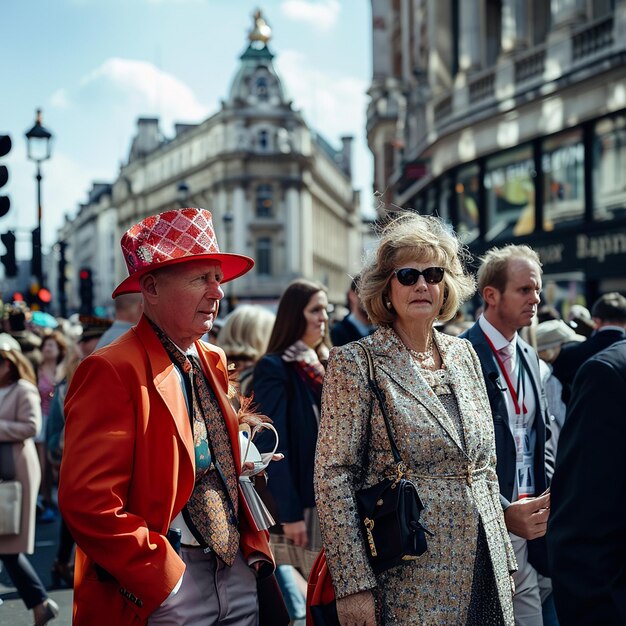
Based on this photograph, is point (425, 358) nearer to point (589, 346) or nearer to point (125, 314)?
point (589, 346)

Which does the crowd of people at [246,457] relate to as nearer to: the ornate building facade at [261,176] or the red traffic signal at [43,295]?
the red traffic signal at [43,295]

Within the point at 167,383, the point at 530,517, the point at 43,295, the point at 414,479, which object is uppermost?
the point at 43,295

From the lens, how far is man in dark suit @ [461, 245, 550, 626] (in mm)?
4348

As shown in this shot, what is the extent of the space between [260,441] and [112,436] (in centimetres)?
234

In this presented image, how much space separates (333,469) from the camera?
3342 millimetres

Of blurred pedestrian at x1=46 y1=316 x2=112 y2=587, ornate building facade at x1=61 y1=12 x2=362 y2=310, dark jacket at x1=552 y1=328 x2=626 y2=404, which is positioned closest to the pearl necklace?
dark jacket at x1=552 y1=328 x2=626 y2=404

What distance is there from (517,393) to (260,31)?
3421 inches

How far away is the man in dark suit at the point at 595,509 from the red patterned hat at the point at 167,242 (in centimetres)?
149

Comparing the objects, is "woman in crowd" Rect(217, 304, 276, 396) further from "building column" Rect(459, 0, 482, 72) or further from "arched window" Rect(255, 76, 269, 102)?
"arched window" Rect(255, 76, 269, 102)

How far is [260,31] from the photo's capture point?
87.3 meters

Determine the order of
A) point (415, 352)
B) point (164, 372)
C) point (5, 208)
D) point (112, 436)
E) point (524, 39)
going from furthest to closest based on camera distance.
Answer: point (524, 39) → point (5, 208) → point (415, 352) → point (164, 372) → point (112, 436)

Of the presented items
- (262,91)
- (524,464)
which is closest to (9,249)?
(524,464)

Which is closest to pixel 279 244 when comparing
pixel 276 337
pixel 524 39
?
pixel 524 39

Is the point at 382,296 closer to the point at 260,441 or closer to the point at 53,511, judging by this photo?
the point at 260,441
